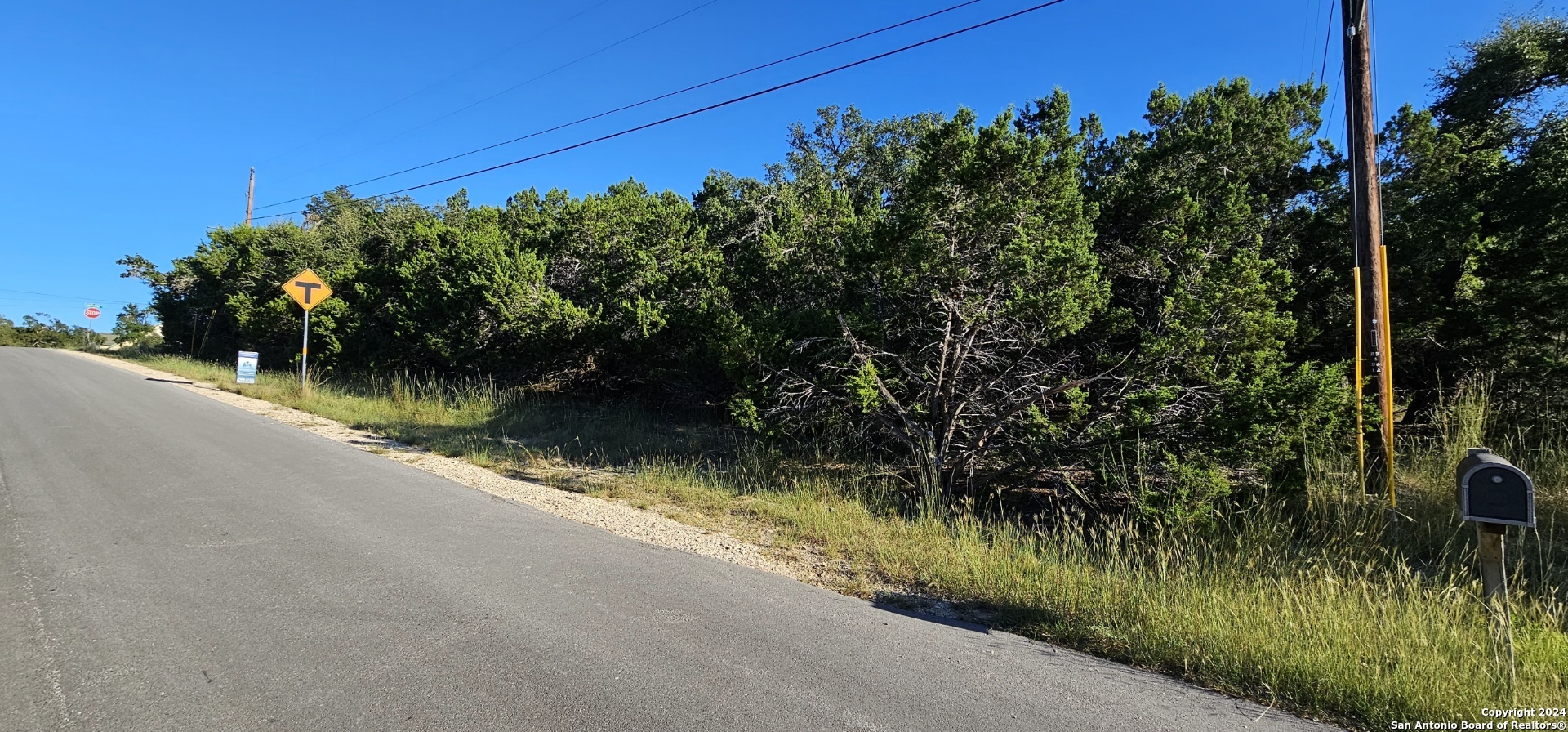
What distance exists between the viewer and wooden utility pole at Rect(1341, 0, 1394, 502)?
691cm

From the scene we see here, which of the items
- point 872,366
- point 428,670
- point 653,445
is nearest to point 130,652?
point 428,670

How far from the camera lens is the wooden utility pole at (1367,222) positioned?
6.91m

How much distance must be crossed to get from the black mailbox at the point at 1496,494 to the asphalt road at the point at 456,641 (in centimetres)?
150

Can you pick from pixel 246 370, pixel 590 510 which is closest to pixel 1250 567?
pixel 590 510

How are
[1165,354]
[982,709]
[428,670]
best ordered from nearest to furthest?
[982,709] < [428,670] < [1165,354]

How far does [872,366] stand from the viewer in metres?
7.88

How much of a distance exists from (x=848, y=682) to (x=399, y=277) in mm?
20700

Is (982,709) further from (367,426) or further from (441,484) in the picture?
(367,426)

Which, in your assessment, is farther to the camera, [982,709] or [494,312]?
[494,312]

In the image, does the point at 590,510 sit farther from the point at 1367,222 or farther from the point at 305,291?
the point at 305,291

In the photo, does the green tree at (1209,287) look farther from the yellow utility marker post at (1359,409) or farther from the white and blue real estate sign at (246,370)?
Result: the white and blue real estate sign at (246,370)

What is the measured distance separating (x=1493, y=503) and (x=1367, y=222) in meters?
4.86

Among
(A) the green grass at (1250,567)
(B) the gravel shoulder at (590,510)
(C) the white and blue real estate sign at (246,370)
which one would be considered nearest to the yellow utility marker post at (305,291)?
(C) the white and blue real estate sign at (246,370)

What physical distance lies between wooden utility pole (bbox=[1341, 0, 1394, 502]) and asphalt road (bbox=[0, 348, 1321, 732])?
5.34 meters
